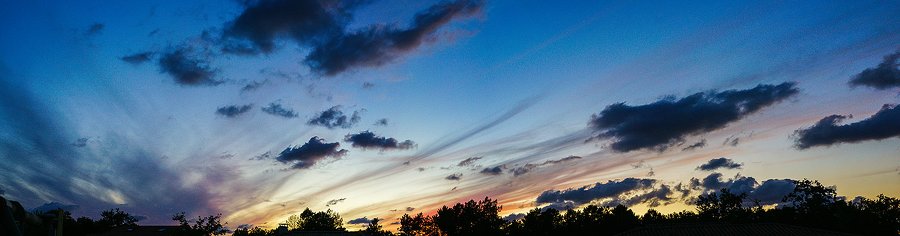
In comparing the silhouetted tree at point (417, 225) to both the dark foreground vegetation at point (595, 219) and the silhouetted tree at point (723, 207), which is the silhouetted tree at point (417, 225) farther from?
the silhouetted tree at point (723, 207)

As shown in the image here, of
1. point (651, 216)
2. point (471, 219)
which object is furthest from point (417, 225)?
point (651, 216)

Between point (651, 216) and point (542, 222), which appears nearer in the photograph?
point (542, 222)

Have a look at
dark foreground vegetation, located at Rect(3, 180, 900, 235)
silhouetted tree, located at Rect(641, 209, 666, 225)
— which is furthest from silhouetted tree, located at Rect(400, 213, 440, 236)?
silhouetted tree, located at Rect(641, 209, 666, 225)

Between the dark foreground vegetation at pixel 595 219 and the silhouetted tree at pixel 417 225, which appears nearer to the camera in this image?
the dark foreground vegetation at pixel 595 219

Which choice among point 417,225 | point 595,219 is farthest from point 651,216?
point 417,225

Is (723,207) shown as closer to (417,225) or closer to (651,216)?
(651,216)

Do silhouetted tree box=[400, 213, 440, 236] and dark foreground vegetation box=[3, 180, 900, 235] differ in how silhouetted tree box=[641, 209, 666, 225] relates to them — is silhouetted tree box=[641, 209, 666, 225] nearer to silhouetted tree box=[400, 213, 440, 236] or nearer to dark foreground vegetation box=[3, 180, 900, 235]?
dark foreground vegetation box=[3, 180, 900, 235]

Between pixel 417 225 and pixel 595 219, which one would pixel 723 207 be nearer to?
pixel 595 219

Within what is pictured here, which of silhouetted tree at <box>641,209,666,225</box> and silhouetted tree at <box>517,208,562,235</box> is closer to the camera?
silhouetted tree at <box>517,208,562,235</box>

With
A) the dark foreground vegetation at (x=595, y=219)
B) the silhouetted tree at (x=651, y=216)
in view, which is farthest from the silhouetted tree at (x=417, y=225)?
the silhouetted tree at (x=651, y=216)

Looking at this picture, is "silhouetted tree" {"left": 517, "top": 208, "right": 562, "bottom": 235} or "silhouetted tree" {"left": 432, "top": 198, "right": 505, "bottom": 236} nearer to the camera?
"silhouetted tree" {"left": 517, "top": 208, "right": 562, "bottom": 235}

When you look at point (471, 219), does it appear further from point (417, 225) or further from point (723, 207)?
point (723, 207)

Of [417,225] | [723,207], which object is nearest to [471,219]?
[417,225]

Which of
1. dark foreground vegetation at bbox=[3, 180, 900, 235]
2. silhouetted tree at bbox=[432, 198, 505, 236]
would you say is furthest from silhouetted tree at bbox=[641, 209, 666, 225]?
silhouetted tree at bbox=[432, 198, 505, 236]
